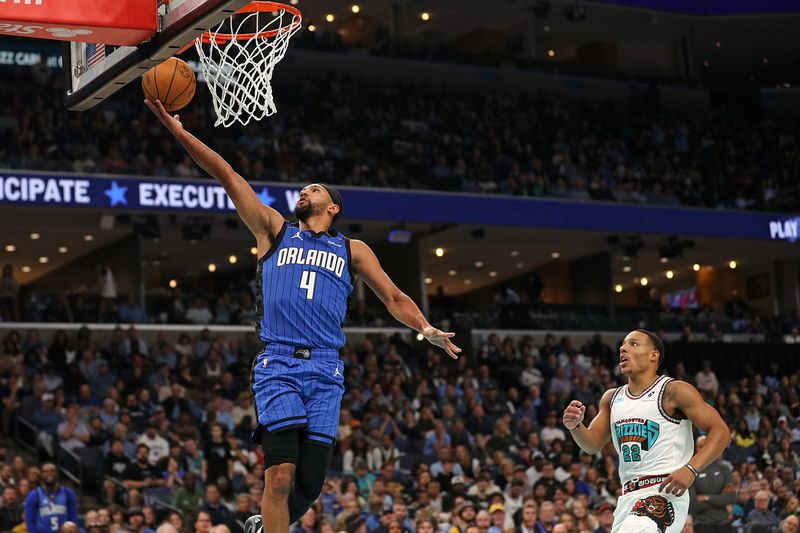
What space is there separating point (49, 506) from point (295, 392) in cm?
900

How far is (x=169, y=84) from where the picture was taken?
826 centimetres

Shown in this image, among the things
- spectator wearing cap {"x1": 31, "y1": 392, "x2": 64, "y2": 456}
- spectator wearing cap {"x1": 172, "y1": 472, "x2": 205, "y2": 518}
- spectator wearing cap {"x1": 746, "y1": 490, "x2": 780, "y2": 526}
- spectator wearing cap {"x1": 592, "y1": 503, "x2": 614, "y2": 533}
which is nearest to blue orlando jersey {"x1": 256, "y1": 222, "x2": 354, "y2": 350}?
spectator wearing cap {"x1": 592, "y1": 503, "x2": 614, "y2": 533}

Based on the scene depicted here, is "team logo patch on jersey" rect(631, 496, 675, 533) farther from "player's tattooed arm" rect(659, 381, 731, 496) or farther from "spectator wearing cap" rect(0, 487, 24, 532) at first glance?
"spectator wearing cap" rect(0, 487, 24, 532)

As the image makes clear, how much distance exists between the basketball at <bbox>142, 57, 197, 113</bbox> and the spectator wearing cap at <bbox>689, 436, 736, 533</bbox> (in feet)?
25.5

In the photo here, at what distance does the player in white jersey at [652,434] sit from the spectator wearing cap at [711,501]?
5416 mm

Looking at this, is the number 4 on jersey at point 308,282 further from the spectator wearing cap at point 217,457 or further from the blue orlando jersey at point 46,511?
the spectator wearing cap at point 217,457

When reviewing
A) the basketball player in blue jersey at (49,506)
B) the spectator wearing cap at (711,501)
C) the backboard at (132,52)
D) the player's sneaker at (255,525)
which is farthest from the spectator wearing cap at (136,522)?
the player's sneaker at (255,525)

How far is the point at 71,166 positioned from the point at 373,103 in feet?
33.3

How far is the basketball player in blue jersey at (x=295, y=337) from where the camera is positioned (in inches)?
271

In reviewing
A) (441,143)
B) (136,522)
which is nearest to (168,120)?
(136,522)

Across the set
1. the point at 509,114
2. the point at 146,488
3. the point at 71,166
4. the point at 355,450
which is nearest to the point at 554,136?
the point at 509,114

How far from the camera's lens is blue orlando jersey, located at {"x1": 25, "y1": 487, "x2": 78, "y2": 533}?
14805 millimetres

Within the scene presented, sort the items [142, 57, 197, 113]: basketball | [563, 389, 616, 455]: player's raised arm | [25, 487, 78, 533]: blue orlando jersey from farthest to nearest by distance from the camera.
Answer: [25, 487, 78, 533]: blue orlando jersey → [563, 389, 616, 455]: player's raised arm → [142, 57, 197, 113]: basketball

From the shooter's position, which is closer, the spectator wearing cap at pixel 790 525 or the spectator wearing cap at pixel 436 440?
the spectator wearing cap at pixel 790 525
